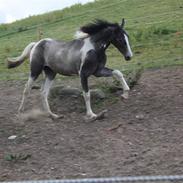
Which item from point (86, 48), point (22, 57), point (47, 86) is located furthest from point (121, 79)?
point (22, 57)

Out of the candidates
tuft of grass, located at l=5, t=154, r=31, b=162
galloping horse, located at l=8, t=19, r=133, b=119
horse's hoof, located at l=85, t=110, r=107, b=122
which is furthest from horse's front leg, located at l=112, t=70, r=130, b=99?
tuft of grass, located at l=5, t=154, r=31, b=162

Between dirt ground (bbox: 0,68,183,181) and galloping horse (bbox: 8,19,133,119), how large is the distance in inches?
15.8

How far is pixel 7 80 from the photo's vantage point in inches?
547

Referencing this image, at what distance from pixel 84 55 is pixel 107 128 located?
166cm

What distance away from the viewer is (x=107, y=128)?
8.92 metres

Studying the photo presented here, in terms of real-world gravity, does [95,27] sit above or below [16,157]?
above

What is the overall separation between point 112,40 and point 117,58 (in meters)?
5.37

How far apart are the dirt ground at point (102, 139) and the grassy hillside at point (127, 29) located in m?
2.81

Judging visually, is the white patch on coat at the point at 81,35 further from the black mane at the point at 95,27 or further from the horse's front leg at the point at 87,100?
the horse's front leg at the point at 87,100

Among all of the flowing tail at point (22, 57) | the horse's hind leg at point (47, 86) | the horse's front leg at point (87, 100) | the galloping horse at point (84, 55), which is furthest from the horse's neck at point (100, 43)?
the flowing tail at point (22, 57)

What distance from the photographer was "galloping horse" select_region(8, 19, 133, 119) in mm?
9977

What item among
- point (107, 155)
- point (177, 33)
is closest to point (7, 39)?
point (177, 33)

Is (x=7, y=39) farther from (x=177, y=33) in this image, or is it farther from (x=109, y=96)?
(x=109, y=96)

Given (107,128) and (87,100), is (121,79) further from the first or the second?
(107,128)
